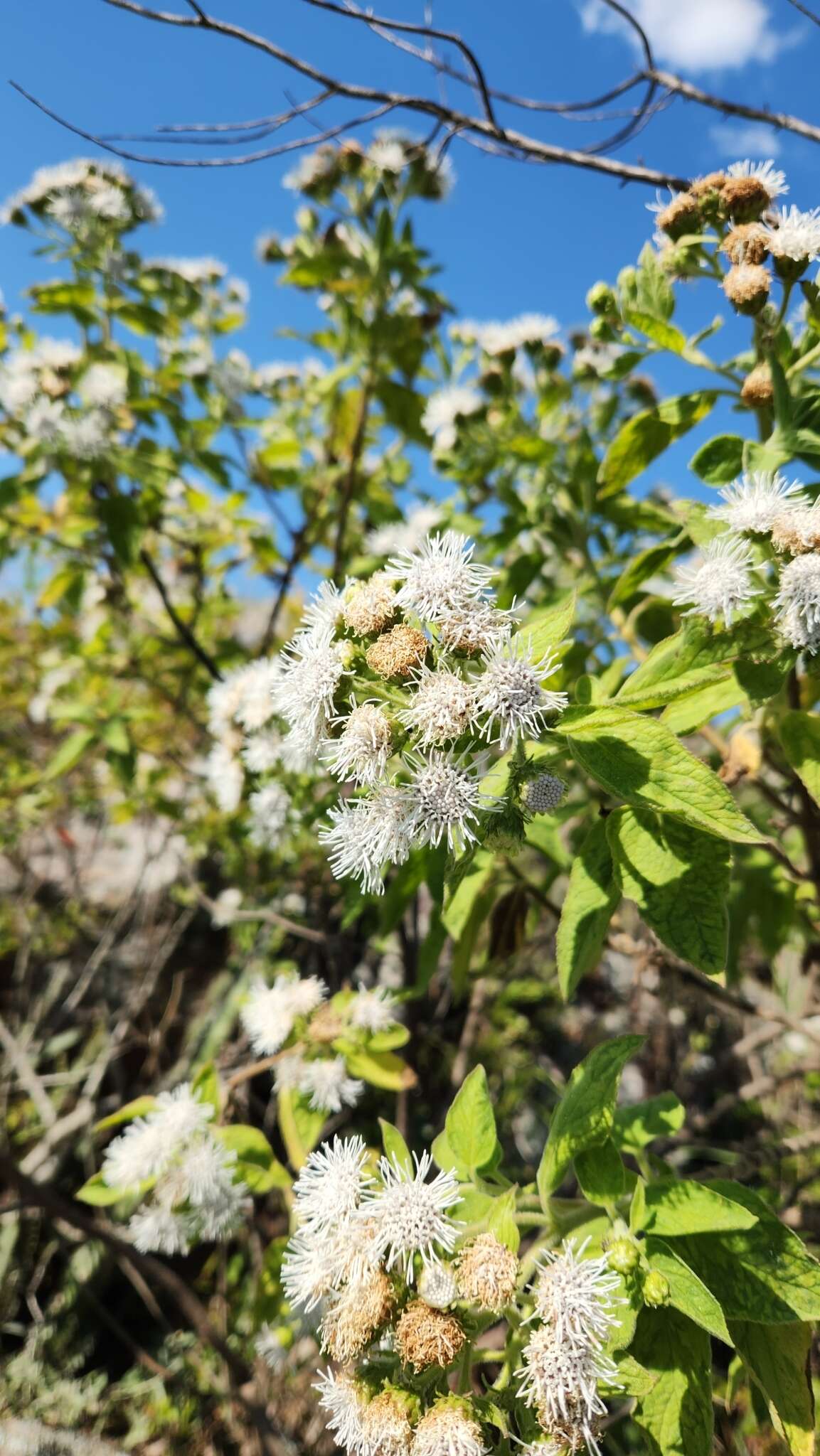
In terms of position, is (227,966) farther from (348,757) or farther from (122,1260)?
(348,757)

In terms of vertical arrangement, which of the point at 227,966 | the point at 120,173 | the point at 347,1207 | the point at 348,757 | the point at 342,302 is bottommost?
the point at 227,966

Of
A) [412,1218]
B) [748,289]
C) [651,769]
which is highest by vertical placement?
[748,289]

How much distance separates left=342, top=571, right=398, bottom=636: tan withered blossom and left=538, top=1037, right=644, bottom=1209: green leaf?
719 mm

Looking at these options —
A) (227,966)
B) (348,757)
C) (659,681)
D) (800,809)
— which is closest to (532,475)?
(800,809)

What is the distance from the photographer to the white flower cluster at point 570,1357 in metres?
1.01

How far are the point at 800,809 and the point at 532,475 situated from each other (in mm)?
1374

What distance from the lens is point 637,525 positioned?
6.76 ft

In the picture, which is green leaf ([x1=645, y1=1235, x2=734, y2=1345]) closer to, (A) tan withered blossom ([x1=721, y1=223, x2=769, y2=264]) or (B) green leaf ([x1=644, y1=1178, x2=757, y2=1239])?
(B) green leaf ([x1=644, y1=1178, x2=757, y2=1239])

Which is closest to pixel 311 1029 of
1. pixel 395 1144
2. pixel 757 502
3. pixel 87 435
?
pixel 395 1144

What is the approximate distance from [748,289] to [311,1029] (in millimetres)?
1865

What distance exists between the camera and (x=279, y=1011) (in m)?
2.10

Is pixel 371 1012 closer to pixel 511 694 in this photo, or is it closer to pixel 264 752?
pixel 264 752

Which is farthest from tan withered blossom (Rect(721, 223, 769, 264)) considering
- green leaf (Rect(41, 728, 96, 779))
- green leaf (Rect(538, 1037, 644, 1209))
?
green leaf (Rect(41, 728, 96, 779))

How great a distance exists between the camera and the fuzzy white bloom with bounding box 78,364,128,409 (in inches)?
113
